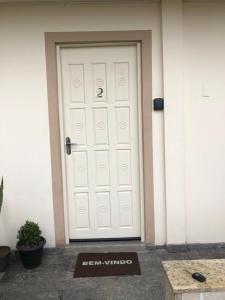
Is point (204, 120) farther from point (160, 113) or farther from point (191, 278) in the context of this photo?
point (191, 278)

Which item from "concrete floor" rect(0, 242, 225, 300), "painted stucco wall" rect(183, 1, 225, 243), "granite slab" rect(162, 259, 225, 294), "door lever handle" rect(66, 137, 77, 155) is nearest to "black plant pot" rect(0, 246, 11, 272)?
"concrete floor" rect(0, 242, 225, 300)

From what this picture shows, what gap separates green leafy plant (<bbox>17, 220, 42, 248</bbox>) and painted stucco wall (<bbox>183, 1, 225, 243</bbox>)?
61.7 inches

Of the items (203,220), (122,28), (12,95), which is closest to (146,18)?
(122,28)

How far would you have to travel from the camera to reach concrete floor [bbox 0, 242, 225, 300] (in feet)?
9.18

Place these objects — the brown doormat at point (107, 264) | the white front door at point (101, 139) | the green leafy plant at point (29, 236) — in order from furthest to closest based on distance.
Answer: the white front door at point (101, 139), the green leafy plant at point (29, 236), the brown doormat at point (107, 264)

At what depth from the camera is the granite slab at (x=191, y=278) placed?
4.24 ft

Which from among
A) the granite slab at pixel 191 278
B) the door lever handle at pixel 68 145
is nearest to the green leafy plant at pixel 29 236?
the door lever handle at pixel 68 145

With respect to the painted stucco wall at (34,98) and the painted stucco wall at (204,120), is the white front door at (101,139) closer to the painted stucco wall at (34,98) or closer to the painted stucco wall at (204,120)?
the painted stucco wall at (34,98)

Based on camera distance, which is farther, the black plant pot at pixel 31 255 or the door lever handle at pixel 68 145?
the door lever handle at pixel 68 145

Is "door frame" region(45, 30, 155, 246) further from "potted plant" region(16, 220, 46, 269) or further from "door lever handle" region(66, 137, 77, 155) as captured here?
"potted plant" region(16, 220, 46, 269)

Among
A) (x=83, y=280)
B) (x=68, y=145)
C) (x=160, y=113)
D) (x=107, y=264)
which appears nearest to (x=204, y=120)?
(x=160, y=113)

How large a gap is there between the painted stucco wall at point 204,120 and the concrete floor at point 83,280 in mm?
346

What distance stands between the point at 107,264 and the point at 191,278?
204cm

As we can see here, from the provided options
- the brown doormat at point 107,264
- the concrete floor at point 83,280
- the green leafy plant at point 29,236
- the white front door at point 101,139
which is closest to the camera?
the concrete floor at point 83,280
